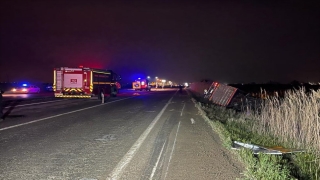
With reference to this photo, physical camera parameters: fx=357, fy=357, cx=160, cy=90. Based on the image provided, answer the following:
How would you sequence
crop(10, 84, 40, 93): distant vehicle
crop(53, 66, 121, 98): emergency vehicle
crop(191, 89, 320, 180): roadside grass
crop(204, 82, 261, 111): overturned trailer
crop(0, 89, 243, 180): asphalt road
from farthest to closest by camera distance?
crop(10, 84, 40, 93): distant vehicle, crop(53, 66, 121, 98): emergency vehicle, crop(204, 82, 261, 111): overturned trailer, crop(0, 89, 243, 180): asphalt road, crop(191, 89, 320, 180): roadside grass

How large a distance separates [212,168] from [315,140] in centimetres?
387

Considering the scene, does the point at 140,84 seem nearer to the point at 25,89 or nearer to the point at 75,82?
the point at 25,89

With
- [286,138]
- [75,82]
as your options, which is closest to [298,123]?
[286,138]

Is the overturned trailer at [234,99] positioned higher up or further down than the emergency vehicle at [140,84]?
further down

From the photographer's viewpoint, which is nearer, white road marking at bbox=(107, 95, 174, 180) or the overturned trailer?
white road marking at bbox=(107, 95, 174, 180)

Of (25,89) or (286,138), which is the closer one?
(286,138)

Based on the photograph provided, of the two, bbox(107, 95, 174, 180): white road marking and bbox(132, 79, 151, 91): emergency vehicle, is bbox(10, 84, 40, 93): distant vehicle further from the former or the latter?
bbox(107, 95, 174, 180): white road marking

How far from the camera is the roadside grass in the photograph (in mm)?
6454

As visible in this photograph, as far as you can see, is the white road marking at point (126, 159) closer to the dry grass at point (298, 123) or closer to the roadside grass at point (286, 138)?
the roadside grass at point (286, 138)

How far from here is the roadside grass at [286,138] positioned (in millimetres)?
6454

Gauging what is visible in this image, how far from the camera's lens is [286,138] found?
11000 mm

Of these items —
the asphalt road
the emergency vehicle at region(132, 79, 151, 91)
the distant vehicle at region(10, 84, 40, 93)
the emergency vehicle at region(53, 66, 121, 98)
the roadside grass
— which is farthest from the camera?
the emergency vehicle at region(132, 79, 151, 91)

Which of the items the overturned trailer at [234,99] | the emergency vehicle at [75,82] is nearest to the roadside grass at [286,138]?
the overturned trailer at [234,99]

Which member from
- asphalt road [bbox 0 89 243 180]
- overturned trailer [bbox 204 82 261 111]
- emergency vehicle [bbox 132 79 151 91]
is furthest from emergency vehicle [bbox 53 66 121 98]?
emergency vehicle [bbox 132 79 151 91]
